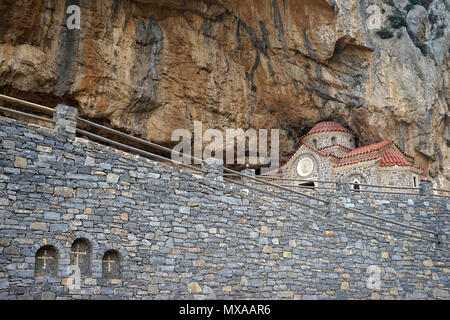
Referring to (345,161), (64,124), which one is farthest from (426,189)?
(64,124)

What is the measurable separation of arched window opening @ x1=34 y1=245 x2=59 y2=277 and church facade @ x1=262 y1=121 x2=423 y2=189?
14.8 m

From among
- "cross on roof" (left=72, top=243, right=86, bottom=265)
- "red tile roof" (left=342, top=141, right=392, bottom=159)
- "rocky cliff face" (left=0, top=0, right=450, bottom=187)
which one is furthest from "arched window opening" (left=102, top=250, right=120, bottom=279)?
"red tile roof" (left=342, top=141, right=392, bottom=159)

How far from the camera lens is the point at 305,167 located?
26.3m

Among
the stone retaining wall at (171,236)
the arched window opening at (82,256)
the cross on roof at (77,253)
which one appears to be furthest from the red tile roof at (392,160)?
the cross on roof at (77,253)

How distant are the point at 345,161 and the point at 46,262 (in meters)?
18.3

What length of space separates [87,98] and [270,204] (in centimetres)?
1020

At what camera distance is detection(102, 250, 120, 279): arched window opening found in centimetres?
1141

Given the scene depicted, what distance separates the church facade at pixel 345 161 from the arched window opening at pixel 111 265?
13.5 meters

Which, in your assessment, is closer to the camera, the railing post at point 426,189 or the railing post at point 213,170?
the railing post at point 213,170

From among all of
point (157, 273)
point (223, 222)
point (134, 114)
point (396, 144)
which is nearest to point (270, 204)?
point (223, 222)

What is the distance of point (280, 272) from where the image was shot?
13.6 metres

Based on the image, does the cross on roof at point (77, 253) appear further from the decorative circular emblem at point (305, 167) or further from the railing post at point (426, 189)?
the decorative circular emblem at point (305, 167)

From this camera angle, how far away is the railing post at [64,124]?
11.6 m

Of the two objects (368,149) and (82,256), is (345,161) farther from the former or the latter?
(82,256)
